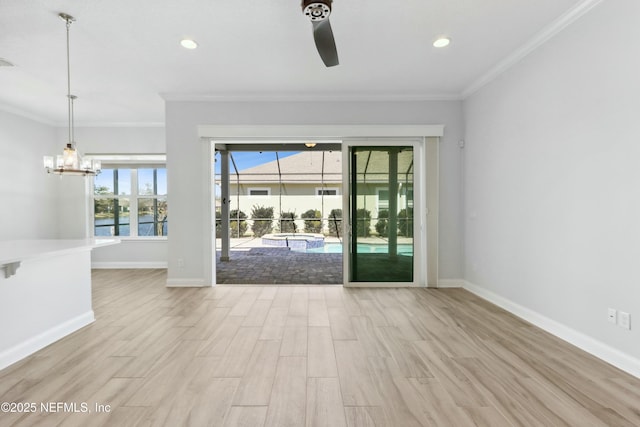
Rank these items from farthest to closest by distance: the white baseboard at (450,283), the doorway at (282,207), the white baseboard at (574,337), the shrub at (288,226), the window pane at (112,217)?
the shrub at (288,226) → the doorway at (282,207) → the window pane at (112,217) → the white baseboard at (450,283) → the white baseboard at (574,337)

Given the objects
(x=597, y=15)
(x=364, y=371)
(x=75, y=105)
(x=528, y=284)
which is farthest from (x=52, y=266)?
(x=597, y=15)

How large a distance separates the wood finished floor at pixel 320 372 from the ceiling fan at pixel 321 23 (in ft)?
7.40

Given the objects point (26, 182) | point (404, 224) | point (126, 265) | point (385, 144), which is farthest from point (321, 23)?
point (26, 182)

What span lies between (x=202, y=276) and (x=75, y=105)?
10.7 feet

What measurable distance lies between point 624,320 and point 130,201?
709 cm

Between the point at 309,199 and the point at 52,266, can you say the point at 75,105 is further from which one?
the point at 309,199

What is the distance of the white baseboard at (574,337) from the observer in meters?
2.10

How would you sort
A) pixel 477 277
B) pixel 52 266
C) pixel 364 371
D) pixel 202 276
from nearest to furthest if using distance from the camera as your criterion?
pixel 364 371, pixel 52 266, pixel 477 277, pixel 202 276

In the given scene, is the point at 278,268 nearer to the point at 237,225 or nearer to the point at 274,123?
the point at 274,123

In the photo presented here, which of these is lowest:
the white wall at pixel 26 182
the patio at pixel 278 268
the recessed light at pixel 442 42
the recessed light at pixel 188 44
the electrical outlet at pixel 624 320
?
the patio at pixel 278 268

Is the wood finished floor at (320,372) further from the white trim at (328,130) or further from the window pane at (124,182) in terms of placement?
the window pane at (124,182)

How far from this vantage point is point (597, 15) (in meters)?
2.33

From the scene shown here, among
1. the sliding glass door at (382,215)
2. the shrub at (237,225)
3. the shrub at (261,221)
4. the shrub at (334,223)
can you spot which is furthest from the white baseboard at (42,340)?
the shrub at (334,223)

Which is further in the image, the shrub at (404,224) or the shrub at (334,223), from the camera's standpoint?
the shrub at (334,223)
